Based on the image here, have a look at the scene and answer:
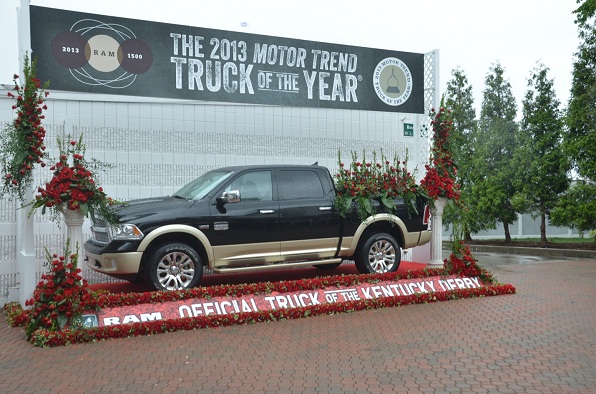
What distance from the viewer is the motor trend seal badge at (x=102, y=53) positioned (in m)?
9.69

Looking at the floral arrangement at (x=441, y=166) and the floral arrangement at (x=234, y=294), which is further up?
the floral arrangement at (x=441, y=166)

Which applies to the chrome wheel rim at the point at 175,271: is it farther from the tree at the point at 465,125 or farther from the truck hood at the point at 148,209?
the tree at the point at 465,125

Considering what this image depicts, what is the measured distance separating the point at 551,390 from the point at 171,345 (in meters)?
3.96

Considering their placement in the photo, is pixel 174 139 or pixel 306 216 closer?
pixel 306 216

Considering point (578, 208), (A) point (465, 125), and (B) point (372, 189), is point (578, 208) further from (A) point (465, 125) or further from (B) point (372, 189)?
(B) point (372, 189)

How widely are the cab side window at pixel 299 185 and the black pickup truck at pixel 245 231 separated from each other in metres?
0.02

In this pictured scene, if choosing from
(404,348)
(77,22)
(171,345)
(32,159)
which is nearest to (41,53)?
(77,22)

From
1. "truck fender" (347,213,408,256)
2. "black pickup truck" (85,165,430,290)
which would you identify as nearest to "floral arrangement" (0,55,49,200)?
"black pickup truck" (85,165,430,290)

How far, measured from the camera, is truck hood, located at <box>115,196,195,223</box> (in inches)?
315

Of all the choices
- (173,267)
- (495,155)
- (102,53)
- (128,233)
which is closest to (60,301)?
(128,233)

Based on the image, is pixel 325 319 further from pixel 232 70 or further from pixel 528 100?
pixel 528 100

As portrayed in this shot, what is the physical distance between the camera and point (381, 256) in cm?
984

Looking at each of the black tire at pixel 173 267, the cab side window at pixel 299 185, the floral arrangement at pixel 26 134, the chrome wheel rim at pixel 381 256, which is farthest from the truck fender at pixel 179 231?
the chrome wheel rim at pixel 381 256

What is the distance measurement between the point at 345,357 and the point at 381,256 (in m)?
3.86
